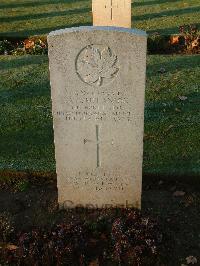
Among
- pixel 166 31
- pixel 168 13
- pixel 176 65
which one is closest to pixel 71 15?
pixel 168 13

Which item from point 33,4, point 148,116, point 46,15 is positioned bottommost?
point 148,116

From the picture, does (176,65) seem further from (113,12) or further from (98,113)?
(98,113)

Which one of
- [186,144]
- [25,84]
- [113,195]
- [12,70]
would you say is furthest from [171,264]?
[12,70]

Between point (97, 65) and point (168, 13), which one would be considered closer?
point (97, 65)

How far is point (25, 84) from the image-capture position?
9102mm

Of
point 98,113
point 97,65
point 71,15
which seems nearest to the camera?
point 97,65

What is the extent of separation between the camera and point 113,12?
9.94 m

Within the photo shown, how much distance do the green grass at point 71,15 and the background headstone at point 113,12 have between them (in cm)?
206

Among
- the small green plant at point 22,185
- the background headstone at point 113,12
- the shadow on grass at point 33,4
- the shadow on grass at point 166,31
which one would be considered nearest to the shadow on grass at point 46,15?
the shadow on grass at point 33,4

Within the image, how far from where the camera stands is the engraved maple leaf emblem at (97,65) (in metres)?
4.80

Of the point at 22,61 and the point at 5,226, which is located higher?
the point at 22,61

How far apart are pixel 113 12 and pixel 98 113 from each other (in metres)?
5.29

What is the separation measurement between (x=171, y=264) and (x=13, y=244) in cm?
168

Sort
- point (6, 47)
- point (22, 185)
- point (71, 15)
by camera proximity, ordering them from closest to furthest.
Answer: point (22, 185), point (6, 47), point (71, 15)
